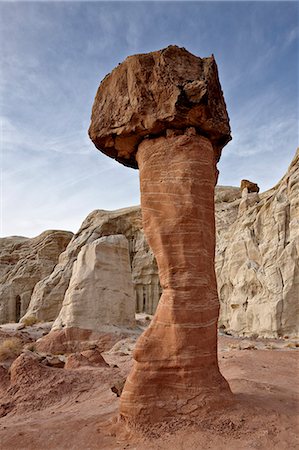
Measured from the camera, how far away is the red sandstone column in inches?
228

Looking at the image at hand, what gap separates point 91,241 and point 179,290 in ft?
95.0

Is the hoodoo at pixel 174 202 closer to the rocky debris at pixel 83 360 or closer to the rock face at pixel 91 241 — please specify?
the rocky debris at pixel 83 360

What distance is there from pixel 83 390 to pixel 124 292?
9.18 metres

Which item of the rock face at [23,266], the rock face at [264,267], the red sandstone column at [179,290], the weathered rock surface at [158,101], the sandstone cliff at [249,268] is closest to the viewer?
the red sandstone column at [179,290]

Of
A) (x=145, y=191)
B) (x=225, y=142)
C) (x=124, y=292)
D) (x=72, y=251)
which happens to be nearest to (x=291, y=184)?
(x=124, y=292)

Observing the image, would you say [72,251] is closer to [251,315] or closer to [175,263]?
Result: [251,315]

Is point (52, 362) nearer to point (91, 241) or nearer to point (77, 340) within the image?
point (77, 340)

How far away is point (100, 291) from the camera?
57.4ft

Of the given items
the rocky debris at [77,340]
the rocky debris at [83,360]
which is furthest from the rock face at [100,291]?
the rocky debris at [83,360]

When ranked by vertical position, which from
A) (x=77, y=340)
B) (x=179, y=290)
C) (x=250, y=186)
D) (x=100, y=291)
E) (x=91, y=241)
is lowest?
(x=77, y=340)

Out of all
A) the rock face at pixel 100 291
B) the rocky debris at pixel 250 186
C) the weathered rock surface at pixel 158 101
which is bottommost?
the rock face at pixel 100 291

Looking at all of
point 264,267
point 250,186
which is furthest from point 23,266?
point 264,267

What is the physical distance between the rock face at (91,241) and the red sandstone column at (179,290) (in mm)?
23617

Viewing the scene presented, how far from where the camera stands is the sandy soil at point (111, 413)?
17.1 ft
